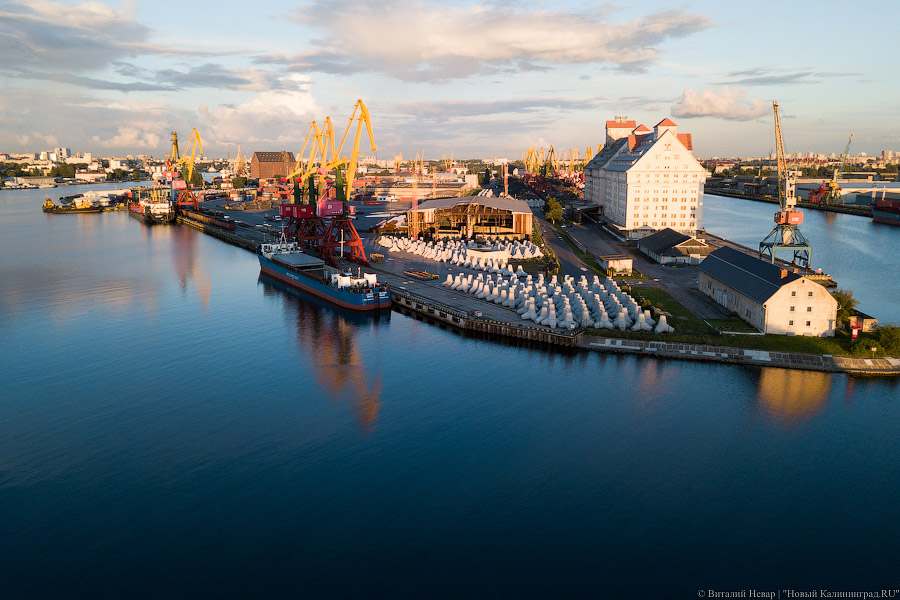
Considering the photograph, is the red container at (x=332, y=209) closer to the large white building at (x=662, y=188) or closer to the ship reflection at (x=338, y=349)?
the ship reflection at (x=338, y=349)

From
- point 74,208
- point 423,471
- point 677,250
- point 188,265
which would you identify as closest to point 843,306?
point 677,250

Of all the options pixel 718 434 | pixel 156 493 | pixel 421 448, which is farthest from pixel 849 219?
pixel 156 493

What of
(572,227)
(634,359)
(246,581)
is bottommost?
(246,581)

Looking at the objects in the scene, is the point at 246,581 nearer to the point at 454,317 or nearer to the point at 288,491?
the point at 288,491

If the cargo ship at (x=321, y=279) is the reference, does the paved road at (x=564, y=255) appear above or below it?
above

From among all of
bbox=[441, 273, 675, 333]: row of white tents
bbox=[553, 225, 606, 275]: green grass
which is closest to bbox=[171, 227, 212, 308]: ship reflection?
bbox=[441, 273, 675, 333]: row of white tents

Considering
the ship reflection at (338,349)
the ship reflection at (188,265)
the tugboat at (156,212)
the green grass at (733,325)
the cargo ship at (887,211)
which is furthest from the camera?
the tugboat at (156,212)

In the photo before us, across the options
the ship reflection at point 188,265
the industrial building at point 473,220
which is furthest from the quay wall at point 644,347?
the industrial building at point 473,220
